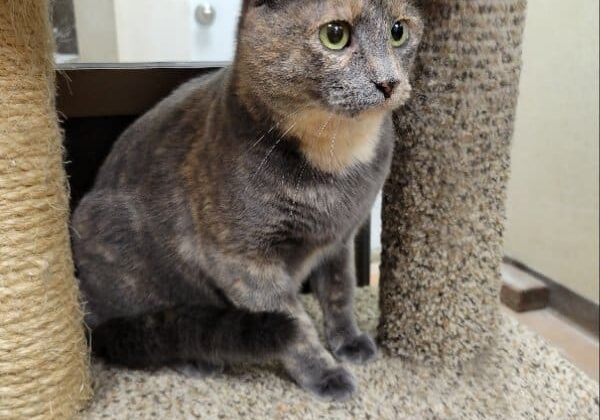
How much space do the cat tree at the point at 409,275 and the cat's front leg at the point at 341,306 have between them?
0.04 meters

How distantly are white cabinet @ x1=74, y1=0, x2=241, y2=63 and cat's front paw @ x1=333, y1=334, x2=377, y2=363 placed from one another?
25.3 inches

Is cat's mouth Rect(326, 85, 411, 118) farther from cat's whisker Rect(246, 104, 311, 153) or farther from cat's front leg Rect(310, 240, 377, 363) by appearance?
cat's front leg Rect(310, 240, 377, 363)

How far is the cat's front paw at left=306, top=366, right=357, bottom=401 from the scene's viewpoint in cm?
94

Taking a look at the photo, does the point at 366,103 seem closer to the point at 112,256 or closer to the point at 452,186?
the point at 452,186

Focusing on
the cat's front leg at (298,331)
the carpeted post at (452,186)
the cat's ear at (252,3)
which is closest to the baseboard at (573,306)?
the carpeted post at (452,186)

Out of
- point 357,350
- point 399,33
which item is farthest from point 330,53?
point 357,350

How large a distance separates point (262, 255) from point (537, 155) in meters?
1.19

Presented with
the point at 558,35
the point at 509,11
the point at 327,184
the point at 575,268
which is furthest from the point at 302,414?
the point at 558,35

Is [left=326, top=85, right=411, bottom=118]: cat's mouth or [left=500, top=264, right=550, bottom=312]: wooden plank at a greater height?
[left=326, top=85, right=411, bottom=118]: cat's mouth

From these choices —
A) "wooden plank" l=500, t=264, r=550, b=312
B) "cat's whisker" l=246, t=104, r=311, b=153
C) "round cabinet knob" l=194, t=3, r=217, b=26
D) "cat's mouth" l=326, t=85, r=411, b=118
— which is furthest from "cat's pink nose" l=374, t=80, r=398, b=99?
"wooden plank" l=500, t=264, r=550, b=312

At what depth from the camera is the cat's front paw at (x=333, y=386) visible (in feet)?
3.07

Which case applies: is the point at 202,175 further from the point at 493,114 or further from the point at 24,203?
the point at 493,114

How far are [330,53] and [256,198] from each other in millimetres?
239

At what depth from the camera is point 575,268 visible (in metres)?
1.68
